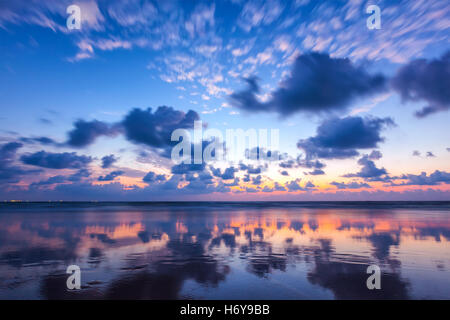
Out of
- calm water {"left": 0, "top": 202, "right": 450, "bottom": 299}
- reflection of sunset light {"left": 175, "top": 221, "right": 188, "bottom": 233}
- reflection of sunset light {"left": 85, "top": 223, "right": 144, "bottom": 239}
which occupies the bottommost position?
reflection of sunset light {"left": 175, "top": 221, "right": 188, "bottom": 233}

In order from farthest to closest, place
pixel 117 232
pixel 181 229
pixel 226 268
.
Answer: pixel 181 229
pixel 117 232
pixel 226 268

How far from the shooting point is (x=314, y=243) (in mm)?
17859

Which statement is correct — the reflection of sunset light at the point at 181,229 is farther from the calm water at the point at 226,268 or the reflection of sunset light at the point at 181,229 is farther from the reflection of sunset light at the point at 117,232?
the calm water at the point at 226,268

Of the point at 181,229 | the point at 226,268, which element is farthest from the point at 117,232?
the point at 226,268

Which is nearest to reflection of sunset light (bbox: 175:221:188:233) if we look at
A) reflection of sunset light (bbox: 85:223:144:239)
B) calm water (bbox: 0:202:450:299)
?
reflection of sunset light (bbox: 85:223:144:239)

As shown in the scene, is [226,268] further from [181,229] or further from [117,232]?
[117,232]

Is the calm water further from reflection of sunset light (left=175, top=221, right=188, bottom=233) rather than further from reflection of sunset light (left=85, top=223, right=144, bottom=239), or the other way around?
reflection of sunset light (left=175, top=221, right=188, bottom=233)

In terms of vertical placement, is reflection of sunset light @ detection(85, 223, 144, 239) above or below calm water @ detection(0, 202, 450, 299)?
below

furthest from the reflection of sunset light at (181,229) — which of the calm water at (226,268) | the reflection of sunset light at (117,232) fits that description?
the calm water at (226,268)
